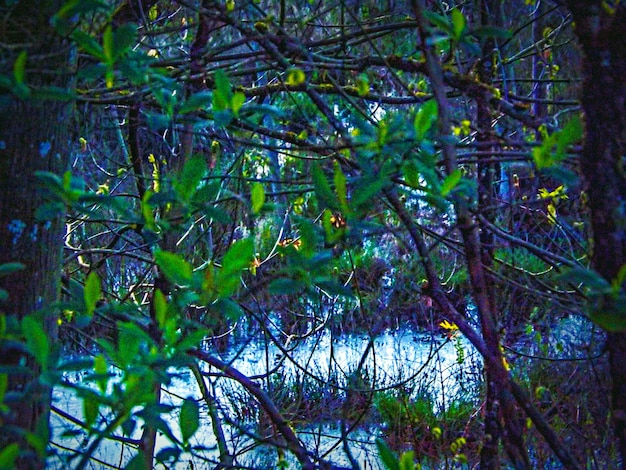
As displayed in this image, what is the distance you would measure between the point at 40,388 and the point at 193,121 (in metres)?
0.55

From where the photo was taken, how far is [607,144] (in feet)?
3.48

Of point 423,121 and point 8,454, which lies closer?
point 8,454

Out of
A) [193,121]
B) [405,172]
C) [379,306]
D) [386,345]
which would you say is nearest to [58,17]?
[193,121]

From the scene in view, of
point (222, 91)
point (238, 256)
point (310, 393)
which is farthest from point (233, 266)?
point (310, 393)

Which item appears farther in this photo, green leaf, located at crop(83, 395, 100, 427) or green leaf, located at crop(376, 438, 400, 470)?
green leaf, located at crop(376, 438, 400, 470)

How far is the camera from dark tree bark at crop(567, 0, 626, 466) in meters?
1.05

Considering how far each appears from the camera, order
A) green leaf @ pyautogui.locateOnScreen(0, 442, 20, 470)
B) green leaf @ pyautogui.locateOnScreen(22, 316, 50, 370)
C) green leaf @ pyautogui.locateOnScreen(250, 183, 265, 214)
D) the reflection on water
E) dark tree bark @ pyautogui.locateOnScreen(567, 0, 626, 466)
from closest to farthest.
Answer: green leaf @ pyautogui.locateOnScreen(0, 442, 20, 470), green leaf @ pyautogui.locateOnScreen(22, 316, 50, 370), dark tree bark @ pyautogui.locateOnScreen(567, 0, 626, 466), green leaf @ pyautogui.locateOnScreen(250, 183, 265, 214), the reflection on water

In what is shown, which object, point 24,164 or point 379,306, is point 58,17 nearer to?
point 24,164

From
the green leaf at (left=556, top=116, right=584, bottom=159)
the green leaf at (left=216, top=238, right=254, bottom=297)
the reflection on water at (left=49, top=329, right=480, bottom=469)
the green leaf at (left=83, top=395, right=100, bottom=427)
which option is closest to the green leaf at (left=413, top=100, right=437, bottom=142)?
the green leaf at (left=556, top=116, right=584, bottom=159)

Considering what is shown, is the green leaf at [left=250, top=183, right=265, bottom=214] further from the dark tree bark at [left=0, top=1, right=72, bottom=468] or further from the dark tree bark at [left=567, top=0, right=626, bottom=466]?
the dark tree bark at [left=567, top=0, right=626, bottom=466]

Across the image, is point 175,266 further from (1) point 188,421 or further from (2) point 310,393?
(2) point 310,393

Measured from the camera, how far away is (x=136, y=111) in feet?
6.84

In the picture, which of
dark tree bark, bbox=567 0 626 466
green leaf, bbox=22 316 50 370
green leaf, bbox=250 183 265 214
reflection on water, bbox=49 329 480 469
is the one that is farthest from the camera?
reflection on water, bbox=49 329 480 469

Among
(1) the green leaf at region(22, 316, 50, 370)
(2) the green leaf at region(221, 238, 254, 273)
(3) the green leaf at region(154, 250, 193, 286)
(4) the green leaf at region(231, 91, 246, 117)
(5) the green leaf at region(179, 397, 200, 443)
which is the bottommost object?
(5) the green leaf at region(179, 397, 200, 443)
